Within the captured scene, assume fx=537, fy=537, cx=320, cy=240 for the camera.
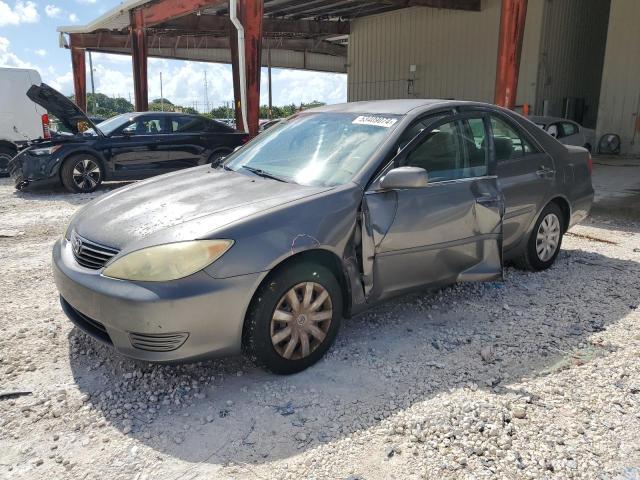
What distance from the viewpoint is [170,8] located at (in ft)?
49.9

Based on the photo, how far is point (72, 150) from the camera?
30.2ft

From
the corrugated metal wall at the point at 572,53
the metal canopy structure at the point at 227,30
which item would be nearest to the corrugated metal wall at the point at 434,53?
the corrugated metal wall at the point at 572,53

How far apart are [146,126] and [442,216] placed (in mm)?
7631

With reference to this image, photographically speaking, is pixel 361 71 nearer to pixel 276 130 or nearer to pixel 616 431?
pixel 276 130

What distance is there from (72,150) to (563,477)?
9.05 m

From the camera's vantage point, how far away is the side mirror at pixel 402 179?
10.6ft

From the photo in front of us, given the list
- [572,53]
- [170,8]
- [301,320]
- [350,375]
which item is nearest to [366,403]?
[350,375]

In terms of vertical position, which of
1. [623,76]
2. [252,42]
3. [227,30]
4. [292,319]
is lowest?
[292,319]

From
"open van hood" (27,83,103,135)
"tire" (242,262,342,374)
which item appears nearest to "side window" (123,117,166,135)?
"open van hood" (27,83,103,135)

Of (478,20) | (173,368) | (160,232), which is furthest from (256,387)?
(478,20)

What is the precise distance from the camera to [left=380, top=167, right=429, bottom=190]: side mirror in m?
3.24

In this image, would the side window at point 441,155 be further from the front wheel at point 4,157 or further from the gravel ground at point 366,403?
the front wheel at point 4,157

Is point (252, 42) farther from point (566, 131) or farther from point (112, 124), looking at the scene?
point (566, 131)

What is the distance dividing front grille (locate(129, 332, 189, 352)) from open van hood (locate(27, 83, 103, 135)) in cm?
776
